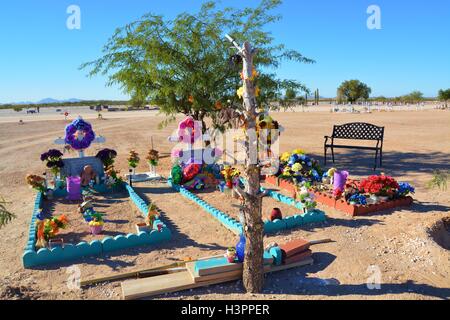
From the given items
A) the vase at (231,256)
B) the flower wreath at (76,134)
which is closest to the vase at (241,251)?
the vase at (231,256)

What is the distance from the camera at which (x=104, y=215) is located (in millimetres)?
8492

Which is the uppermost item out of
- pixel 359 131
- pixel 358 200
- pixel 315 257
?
pixel 359 131

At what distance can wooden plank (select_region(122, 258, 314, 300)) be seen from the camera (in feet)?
15.9

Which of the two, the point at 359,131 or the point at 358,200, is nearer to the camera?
the point at 358,200

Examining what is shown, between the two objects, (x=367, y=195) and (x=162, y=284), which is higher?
(x=367, y=195)

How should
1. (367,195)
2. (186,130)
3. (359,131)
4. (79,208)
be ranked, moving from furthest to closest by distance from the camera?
(359,131) < (186,130) < (79,208) < (367,195)

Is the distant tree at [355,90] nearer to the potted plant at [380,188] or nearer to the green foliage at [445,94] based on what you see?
the green foliage at [445,94]

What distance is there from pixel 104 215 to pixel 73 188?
1.83 meters

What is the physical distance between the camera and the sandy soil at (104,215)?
7.30m

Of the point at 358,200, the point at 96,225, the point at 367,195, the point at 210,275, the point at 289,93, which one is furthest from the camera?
the point at 289,93

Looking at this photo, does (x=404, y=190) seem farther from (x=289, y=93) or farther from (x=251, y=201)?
(x=289, y=93)

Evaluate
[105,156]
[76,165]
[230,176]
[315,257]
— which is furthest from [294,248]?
[76,165]

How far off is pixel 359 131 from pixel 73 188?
30.8 ft
